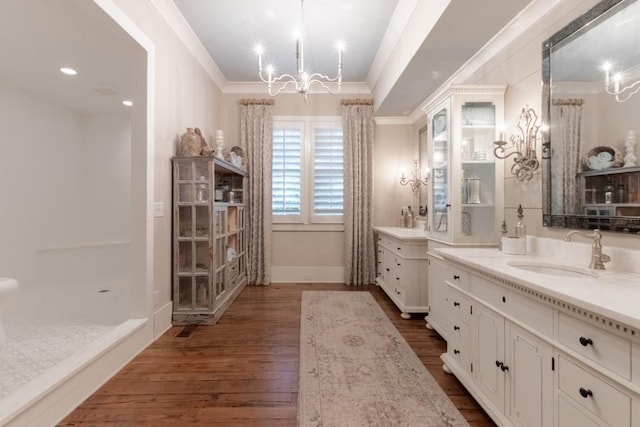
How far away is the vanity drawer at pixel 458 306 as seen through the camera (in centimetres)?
194

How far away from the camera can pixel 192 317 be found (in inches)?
121

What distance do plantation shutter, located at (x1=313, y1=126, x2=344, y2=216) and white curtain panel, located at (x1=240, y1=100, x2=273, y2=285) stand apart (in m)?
0.74

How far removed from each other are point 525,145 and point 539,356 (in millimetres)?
1616

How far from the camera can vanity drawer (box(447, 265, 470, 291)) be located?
1971mm

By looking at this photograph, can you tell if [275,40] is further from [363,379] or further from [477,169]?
[363,379]

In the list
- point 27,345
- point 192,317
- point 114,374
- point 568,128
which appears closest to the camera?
point 568,128

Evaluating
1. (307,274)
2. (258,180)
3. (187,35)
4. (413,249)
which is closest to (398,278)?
(413,249)

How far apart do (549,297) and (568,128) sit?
1.25 meters

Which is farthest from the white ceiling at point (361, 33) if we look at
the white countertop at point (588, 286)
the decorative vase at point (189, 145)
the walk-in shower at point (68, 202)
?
the white countertop at point (588, 286)

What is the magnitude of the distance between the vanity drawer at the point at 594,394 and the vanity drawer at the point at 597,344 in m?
0.07

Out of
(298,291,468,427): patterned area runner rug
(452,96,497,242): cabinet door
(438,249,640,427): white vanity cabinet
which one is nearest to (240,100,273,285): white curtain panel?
(298,291,468,427): patterned area runner rug

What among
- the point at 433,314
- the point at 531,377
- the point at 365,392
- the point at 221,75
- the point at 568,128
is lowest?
the point at 365,392

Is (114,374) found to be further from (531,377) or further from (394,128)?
(394,128)

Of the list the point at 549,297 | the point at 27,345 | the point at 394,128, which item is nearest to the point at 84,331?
the point at 27,345
